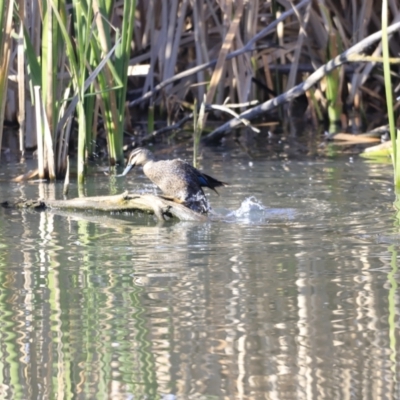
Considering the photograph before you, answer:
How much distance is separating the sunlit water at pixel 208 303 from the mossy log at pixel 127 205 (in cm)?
6

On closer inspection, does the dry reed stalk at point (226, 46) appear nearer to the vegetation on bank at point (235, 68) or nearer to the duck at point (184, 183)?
the vegetation on bank at point (235, 68)

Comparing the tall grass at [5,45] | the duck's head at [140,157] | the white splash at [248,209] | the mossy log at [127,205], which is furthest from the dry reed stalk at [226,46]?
the mossy log at [127,205]

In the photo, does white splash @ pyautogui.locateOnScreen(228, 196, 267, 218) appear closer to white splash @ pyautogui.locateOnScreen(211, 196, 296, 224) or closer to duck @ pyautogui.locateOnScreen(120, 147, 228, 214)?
white splash @ pyautogui.locateOnScreen(211, 196, 296, 224)

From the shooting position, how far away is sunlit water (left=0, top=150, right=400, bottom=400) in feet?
8.67

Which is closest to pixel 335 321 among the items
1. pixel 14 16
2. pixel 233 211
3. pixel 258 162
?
pixel 233 211

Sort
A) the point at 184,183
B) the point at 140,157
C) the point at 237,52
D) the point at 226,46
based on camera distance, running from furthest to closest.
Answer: the point at 226,46 → the point at 237,52 → the point at 140,157 → the point at 184,183

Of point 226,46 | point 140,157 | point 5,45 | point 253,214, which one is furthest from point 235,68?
point 253,214

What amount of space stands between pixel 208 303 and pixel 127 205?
1809mm

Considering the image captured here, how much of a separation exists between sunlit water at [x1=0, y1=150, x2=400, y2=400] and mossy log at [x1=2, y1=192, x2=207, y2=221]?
0.06 m

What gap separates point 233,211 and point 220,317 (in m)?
2.07

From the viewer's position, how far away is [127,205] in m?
5.11

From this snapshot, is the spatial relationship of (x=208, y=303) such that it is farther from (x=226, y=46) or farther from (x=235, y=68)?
(x=235, y=68)

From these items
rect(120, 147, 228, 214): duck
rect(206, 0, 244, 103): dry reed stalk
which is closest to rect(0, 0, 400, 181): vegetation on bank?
rect(206, 0, 244, 103): dry reed stalk

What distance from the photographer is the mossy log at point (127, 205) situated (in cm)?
497
